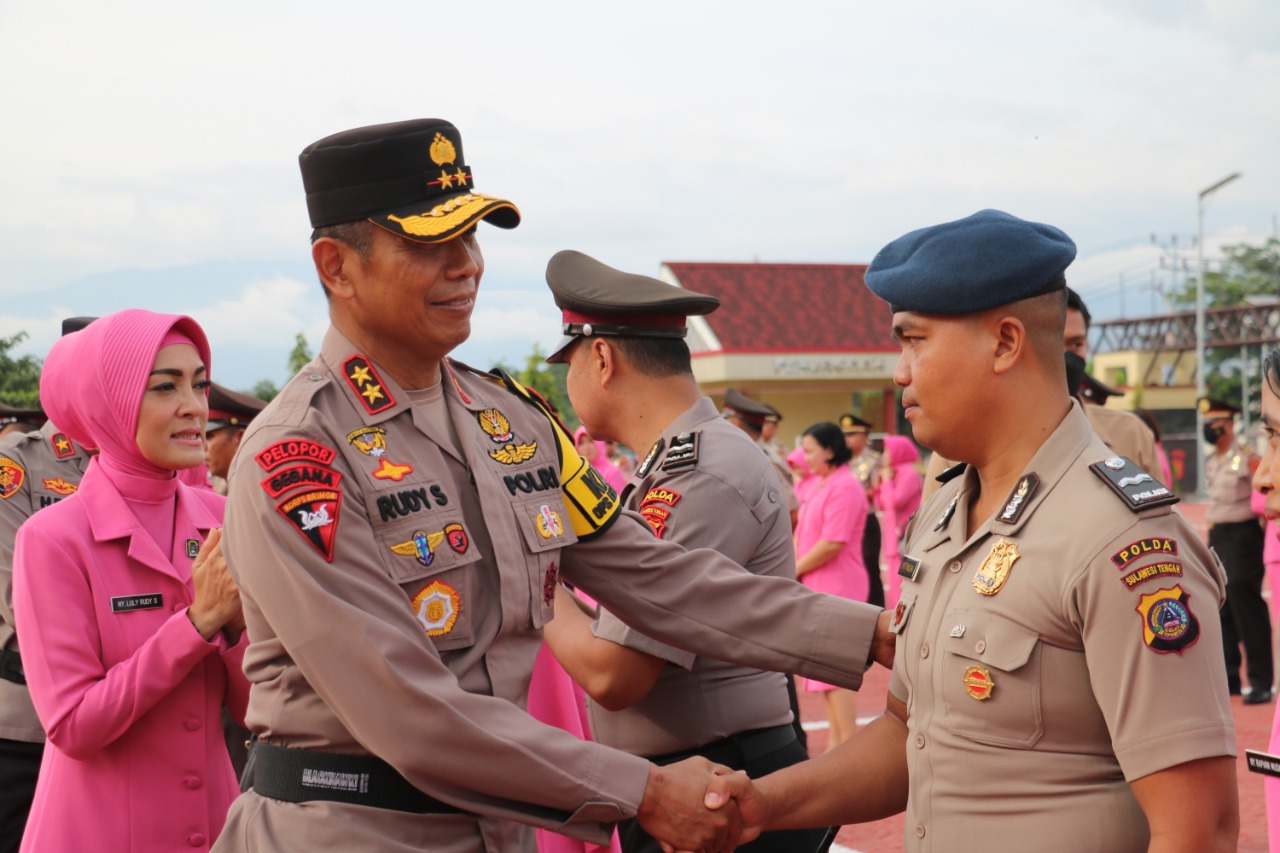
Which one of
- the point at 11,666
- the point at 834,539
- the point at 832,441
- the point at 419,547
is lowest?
the point at 834,539

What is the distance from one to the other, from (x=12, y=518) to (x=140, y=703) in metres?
1.63

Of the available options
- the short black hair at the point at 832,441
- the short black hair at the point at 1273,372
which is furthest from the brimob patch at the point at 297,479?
the short black hair at the point at 832,441

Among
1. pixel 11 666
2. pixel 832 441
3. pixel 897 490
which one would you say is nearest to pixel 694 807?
pixel 11 666

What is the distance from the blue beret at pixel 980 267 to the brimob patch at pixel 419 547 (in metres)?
1.04

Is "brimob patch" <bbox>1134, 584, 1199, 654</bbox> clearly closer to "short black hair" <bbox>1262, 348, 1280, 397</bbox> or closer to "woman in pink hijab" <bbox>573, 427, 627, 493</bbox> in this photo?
"short black hair" <bbox>1262, 348, 1280, 397</bbox>

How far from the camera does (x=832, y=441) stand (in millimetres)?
9211

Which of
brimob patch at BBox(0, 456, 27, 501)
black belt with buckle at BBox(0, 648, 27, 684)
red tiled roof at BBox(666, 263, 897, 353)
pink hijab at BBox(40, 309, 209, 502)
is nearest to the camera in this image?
pink hijab at BBox(40, 309, 209, 502)

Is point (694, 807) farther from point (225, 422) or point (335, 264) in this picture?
point (225, 422)

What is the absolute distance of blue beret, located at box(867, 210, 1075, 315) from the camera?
7.79 feet

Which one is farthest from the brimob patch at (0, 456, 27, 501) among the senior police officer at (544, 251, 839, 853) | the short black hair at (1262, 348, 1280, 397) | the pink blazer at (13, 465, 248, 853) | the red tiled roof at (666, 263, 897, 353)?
the red tiled roof at (666, 263, 897, 353)

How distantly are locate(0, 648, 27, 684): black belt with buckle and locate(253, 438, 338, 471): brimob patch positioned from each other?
205 centimetres

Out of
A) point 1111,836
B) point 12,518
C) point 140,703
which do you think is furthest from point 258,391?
point 1111,836

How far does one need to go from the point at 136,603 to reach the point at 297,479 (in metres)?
1.10

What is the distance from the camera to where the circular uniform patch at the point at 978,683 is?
2.26 meters
